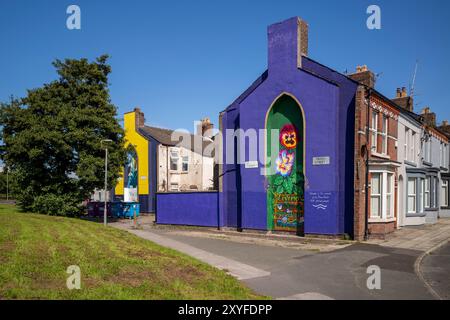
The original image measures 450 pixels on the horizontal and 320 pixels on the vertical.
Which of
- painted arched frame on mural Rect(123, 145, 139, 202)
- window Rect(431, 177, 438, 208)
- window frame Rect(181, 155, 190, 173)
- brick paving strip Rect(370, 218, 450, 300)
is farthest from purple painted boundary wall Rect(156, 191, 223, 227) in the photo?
window Rect(431, 177, 438, 208)

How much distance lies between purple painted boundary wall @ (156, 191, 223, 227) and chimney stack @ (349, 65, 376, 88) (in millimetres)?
11303

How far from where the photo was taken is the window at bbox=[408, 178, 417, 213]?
24.4 meters

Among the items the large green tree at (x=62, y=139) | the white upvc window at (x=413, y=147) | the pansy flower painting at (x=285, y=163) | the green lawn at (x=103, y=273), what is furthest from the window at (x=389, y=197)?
the large green tree at (x=62, y=139)

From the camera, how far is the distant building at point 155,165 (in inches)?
1501

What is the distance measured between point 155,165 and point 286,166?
2081cm

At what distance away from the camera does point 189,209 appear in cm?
2486

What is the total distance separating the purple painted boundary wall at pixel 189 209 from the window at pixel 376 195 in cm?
917

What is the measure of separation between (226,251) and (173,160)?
25856 millimetres

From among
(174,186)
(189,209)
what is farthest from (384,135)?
(174,186)

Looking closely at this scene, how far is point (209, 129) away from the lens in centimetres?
4462

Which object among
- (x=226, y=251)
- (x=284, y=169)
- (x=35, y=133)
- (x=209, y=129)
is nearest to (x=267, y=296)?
(x=226, y=251)

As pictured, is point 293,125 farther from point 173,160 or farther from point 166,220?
point 173,160

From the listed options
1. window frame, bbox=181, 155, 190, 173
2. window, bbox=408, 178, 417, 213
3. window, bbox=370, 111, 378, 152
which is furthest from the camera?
window frame, bbox=181, 155, 190, 173

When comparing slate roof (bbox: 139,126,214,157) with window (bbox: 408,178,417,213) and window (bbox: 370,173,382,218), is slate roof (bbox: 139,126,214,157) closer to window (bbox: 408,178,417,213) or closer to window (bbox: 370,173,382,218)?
window (bbox: 408,178,417,213)
